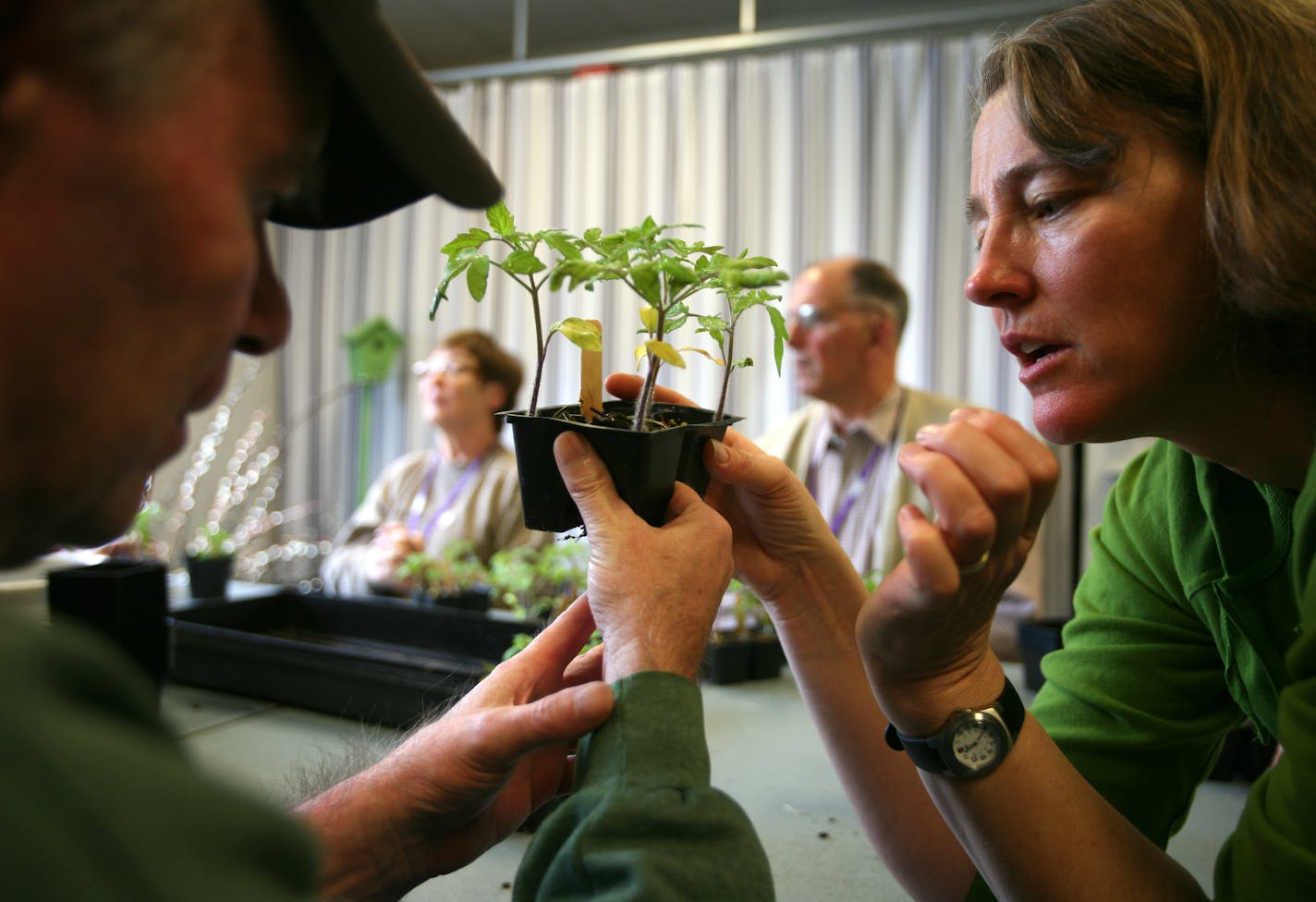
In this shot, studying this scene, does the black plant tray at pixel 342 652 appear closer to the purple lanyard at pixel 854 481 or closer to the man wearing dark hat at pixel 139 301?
the man wearing dark hat at pixel 139 301

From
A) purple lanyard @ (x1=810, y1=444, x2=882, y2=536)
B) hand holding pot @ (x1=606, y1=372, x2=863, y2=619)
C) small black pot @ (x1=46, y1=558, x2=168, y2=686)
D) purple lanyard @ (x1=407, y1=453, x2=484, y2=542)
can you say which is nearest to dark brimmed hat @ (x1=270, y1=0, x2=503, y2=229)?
hand holding pot @ (x1=606, y1=372, x2=863, y2=619)

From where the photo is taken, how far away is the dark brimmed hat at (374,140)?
1.76ft

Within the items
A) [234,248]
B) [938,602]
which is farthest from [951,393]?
[234,248]

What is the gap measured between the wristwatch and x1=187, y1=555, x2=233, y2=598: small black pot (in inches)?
86.9

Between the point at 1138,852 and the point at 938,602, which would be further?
the point at 1138,852

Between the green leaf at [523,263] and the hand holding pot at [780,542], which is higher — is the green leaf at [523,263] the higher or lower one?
the higher one

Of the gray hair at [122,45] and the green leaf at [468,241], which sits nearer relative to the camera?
the gray hair at [122,45]

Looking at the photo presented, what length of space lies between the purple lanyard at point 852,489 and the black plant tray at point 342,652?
132 cm

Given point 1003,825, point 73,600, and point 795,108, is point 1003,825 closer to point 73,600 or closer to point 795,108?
point 73,600

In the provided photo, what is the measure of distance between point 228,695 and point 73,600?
1.29 ft

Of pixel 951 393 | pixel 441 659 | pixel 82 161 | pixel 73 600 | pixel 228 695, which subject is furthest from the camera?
pixel 951 393

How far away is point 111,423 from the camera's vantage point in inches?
19.1

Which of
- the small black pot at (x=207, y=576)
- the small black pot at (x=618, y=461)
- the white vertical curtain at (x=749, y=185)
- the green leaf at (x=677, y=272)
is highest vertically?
the white vertical curtain at (x=749, y=185)

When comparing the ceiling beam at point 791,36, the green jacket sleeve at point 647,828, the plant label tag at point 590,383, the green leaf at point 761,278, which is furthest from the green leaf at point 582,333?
the ceiling beam at point 791,36
